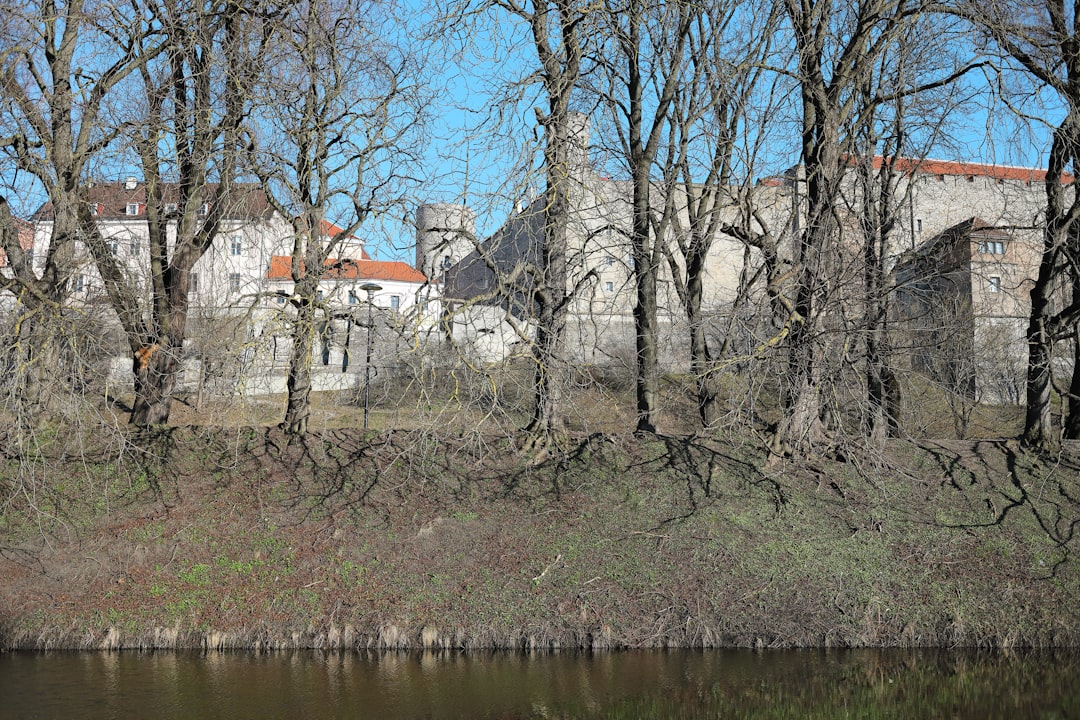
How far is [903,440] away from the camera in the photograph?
1485 centimetres

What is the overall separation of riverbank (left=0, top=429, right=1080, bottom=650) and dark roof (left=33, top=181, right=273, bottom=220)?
11.2ft

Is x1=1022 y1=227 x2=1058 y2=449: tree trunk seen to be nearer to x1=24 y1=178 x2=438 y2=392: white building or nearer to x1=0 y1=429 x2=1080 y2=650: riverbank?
x1=0 y1=429 x2=1080 y2=650: riverbank

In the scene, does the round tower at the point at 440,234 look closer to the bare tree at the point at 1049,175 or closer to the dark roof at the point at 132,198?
the dark roof at the point at 132,198

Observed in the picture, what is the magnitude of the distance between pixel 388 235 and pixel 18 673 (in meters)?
6.72

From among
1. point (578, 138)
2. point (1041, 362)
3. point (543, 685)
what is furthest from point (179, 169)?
point (1041, 362)

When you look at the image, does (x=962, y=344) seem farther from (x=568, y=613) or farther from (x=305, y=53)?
(x=305, y=53)

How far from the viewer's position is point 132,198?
14.4 m

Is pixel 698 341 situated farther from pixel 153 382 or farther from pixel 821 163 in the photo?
pixel 153 382

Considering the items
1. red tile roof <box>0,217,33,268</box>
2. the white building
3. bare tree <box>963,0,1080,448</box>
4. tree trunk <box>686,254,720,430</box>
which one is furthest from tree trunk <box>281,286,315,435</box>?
bare tree <box>963,0,1080,448</box>

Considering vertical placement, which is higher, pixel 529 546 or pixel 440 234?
pixel 440 234

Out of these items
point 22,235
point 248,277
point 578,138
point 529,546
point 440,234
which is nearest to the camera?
point 529,546

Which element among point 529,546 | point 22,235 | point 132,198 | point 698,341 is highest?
point 132,198

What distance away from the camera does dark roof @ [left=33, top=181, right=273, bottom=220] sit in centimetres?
1337

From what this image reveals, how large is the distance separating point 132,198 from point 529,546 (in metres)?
8.16
